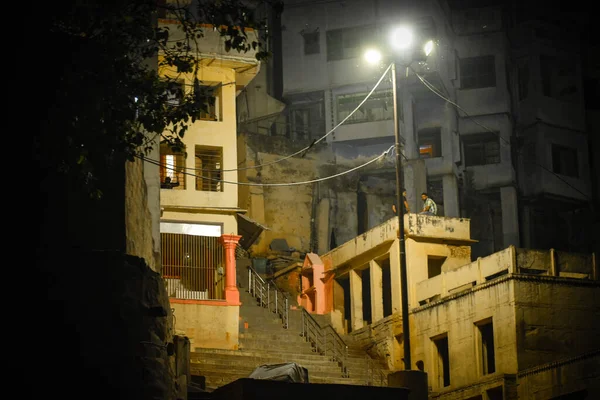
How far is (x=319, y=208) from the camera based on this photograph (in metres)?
50.6

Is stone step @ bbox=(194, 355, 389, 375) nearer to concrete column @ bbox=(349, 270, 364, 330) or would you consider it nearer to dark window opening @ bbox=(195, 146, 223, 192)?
concrete column @ bbox=(349, 270, 364, 330)

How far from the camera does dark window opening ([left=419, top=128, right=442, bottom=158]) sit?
52406mm

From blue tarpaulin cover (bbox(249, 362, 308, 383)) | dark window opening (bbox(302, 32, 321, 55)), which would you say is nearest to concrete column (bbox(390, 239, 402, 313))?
blue tarpaulin cover (bbox(249, 362, 308, 383))

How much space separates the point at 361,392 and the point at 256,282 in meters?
15.2

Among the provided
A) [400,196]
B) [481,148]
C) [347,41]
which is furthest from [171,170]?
[481,148]

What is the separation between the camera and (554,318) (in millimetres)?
32219

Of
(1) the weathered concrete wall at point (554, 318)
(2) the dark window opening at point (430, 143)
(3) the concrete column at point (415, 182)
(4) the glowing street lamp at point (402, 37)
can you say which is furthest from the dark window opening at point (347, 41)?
(4) the glowing street lamp at point (402, 37)

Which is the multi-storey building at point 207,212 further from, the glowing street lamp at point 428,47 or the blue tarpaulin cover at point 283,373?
the blue tarpaulin cover at point 283,373

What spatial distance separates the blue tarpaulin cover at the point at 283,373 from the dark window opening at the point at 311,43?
30.0 m

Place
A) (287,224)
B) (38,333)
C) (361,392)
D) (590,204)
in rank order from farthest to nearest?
(590,204), (287,224), (361,392), (38,333)

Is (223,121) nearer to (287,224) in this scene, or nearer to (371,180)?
(287,224)

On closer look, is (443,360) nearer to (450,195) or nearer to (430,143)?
(450,195)

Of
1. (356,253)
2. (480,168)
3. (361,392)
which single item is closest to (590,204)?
(480,168)

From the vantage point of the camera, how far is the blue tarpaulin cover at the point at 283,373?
2345cm
